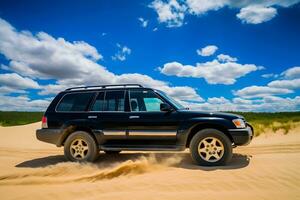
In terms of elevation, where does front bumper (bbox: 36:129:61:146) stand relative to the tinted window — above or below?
below

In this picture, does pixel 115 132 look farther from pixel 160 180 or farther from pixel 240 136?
pixel 240 136

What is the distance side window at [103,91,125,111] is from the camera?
7.35m

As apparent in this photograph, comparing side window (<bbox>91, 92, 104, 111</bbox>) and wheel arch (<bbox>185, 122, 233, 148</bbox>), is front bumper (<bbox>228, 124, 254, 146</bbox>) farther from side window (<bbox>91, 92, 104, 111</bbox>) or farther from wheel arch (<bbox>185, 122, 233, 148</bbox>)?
side window (<bbox>91, 92, 104, 111</bbox>)

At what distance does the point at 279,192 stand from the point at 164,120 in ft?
9.56

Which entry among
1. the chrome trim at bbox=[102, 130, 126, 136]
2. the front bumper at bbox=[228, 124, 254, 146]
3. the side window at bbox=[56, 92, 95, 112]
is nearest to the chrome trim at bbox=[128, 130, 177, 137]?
the chrome trim at bbox=[102, 130, 126, 136]

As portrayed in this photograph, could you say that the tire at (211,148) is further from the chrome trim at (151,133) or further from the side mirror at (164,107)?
the side mirror at (164,107)

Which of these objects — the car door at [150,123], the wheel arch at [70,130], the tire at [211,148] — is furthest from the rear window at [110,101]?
the tire at [211,148]

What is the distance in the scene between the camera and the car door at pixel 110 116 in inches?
281

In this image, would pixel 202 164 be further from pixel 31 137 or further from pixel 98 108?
pixel 31 137

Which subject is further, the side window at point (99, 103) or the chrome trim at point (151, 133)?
the side window at point (99, 103)

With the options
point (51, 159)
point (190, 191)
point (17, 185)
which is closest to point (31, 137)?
point (51, 159)

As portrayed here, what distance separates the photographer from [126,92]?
7.39 metres

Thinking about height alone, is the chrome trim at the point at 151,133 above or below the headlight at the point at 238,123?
below

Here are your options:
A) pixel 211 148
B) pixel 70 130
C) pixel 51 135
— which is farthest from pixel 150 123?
pixel 51 135
